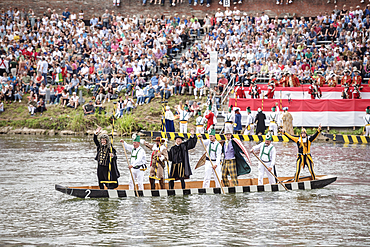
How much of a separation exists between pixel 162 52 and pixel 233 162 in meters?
19.0

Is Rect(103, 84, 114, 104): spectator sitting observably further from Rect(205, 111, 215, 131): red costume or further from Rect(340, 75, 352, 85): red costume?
Rect(340, 75, 352, 85): red costume

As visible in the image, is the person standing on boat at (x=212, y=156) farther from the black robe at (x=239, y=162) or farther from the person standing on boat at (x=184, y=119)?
the person standing on boat at (x=184, y=119)

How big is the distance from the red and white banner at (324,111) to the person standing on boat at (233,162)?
1211cm

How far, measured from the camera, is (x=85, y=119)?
27672 millimetres

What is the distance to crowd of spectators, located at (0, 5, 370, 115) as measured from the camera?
28.0 metres

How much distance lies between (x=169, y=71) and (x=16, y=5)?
1651 centimetres

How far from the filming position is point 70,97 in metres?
30.0

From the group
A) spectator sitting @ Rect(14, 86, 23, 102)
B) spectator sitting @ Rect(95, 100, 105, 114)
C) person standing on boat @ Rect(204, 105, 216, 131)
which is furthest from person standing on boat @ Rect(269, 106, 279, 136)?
spectator sitting @ Rect(14, 86, 23, 102)

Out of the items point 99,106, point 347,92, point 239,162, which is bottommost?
point 239,162

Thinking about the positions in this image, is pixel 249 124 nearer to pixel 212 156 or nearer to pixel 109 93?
pixel 109 93

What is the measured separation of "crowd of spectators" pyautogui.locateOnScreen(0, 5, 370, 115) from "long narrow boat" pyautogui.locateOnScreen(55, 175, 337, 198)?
1388cm

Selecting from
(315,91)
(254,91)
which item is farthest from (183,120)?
(315,91)

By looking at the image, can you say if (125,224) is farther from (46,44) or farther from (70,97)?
(46,44)

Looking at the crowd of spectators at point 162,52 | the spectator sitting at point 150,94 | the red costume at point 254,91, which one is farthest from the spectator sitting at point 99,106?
the red costume at point 254,91
